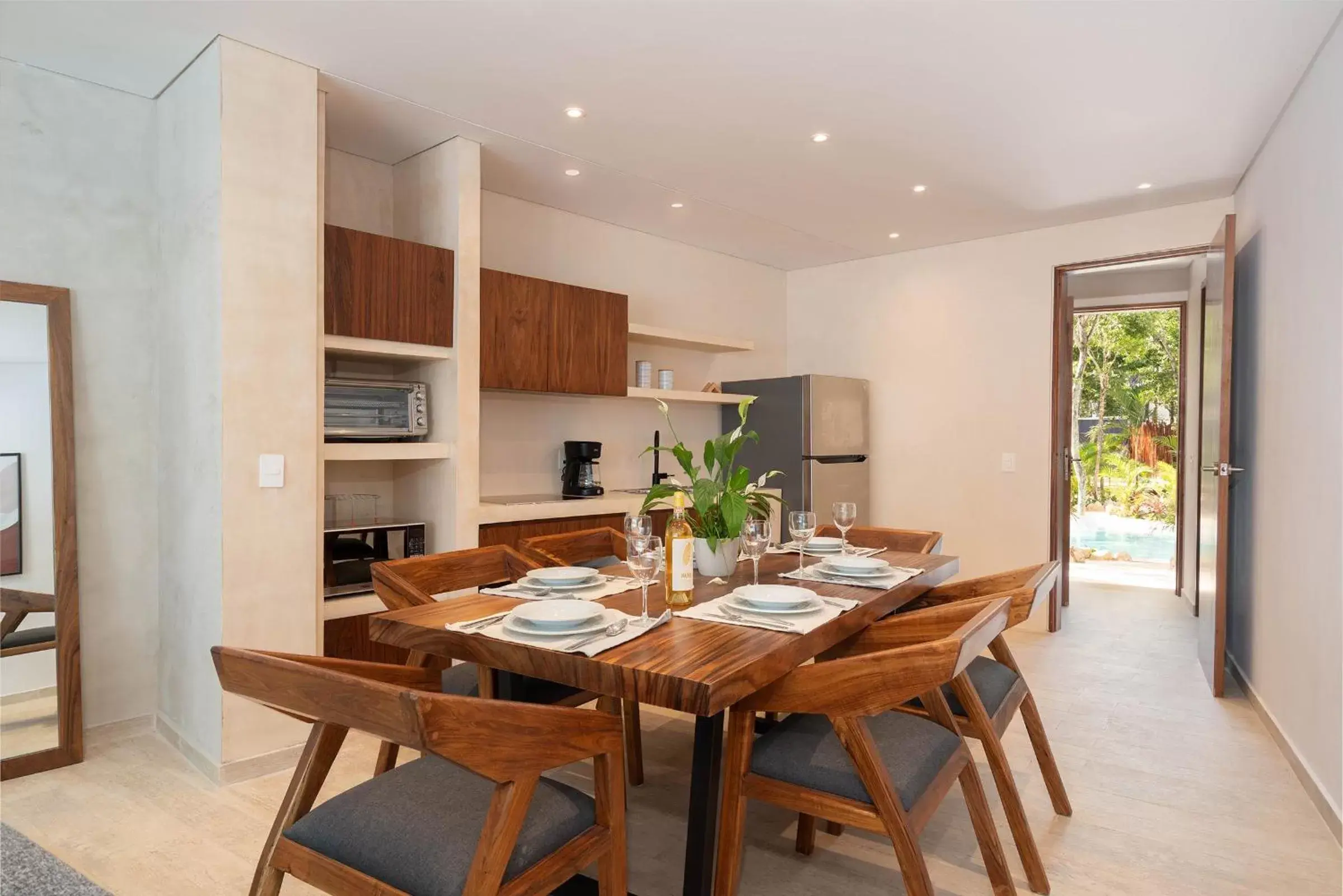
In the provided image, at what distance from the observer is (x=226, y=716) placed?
2.62 m

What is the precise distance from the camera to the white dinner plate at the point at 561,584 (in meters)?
2.10

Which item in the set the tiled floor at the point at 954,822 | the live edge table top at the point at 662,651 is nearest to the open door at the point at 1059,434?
the tiled floor at the point at 954,822

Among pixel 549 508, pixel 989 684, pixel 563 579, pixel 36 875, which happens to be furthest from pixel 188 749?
pixel 989 684

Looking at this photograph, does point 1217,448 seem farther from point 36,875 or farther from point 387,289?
point 36,875

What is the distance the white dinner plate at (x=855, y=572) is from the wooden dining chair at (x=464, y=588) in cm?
72

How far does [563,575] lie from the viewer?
2141 mm

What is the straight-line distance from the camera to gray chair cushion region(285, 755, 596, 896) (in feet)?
4.12

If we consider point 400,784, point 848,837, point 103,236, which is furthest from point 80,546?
point 848,837

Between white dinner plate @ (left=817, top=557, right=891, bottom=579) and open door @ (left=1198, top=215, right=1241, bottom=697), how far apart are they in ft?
6.78

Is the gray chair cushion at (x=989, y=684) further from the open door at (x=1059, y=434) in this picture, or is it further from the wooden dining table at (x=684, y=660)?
the open door at (x=1059, y=434)

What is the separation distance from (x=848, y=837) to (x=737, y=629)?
0.95 meters

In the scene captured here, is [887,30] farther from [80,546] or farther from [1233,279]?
[80,546]

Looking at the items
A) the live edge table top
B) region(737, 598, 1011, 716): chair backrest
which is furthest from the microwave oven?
region(737, 598, 1011, 716): chair backrest

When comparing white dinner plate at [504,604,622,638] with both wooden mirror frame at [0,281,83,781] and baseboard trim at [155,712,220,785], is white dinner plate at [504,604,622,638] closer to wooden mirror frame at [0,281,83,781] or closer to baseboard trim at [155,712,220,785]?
baseboard trim at [155,712,220,785]
